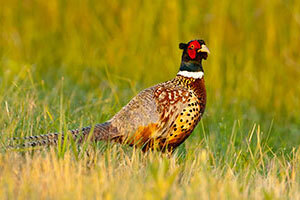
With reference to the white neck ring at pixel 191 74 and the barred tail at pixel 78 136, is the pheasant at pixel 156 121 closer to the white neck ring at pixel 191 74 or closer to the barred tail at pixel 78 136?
the barred tail at pixel 78 136

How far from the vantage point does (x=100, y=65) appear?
816 centimetres

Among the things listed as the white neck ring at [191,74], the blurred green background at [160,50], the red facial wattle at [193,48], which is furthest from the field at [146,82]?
the red facial wattle at [193,48]

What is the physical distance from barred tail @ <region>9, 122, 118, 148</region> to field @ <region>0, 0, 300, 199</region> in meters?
0.08

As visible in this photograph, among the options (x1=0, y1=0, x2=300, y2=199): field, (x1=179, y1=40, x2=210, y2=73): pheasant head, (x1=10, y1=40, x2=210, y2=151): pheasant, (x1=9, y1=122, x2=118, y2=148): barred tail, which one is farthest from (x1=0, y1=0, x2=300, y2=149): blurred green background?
(x1=9, y1=122, x2=118, y2=148): barred tail

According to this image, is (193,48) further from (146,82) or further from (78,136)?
(146,82)

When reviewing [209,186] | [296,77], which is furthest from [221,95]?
[209,186]

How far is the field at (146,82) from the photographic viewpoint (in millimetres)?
3709

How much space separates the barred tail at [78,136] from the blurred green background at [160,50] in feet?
5.12

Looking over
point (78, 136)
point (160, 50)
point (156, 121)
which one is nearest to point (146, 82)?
point (160, 50)

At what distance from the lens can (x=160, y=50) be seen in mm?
7973

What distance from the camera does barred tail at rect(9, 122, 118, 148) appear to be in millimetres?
A: 4191

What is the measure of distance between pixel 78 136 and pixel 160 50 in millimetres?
3989

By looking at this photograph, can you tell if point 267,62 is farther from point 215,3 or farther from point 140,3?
point 140,3

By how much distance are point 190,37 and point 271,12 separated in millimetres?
1120
